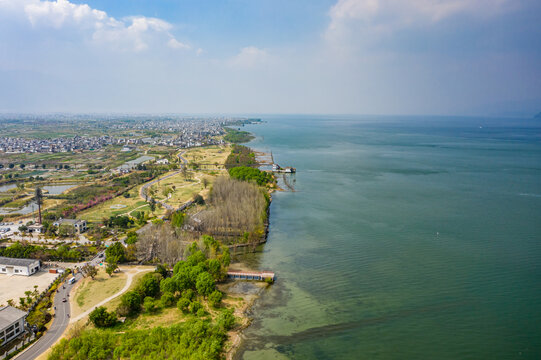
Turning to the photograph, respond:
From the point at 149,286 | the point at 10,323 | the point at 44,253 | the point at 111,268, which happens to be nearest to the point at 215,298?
the point at 149,286

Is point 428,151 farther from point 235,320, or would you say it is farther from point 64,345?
point 64,345

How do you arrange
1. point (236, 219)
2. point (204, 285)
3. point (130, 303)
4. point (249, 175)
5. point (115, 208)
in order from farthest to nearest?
1. point (249, 175)
2. point (115, 208)
3. point (236, 219)
4. point (204, 285)
5. point (130, 303)

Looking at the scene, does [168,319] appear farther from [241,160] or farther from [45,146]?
[45,146]

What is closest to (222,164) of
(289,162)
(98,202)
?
(289,162)

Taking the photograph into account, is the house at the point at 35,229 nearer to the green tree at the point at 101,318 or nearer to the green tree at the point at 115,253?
the green tree at the point at 115,253

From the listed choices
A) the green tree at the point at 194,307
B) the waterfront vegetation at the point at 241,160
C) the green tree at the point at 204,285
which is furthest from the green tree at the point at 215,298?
the waterfront vegetation at the point at 241,160

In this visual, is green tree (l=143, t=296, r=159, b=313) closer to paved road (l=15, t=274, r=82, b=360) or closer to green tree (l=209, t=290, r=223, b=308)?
green tree (l=209, t=290, r=223, b=308)

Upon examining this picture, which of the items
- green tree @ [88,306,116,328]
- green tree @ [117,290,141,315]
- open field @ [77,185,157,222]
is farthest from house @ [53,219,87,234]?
green tree @ [88,306,116,328]
